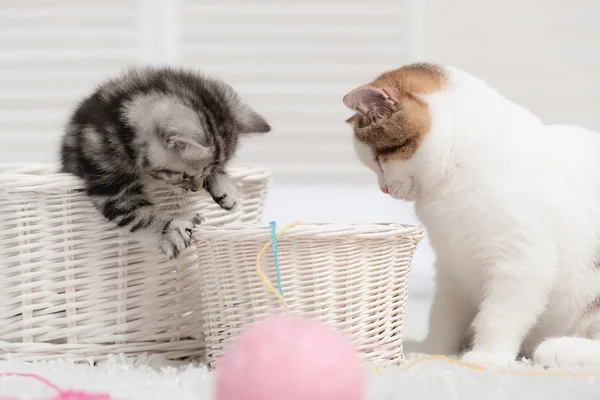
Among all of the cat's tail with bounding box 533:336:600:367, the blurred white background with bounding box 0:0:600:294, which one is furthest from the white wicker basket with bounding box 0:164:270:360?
the blurred white background with bounding box 0:0:600:294

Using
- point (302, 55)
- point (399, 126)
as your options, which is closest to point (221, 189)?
point (399, 126)

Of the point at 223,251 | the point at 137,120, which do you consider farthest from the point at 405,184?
the point at 137,120

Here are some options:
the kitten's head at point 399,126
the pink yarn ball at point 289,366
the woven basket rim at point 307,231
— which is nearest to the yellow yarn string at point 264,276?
the woven basket rim at point 307,231

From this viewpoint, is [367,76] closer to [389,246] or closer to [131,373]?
[389,246]

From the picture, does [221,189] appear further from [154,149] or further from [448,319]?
[448,319]

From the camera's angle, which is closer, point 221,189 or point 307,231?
point 307,231

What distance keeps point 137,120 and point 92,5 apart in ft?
5.37

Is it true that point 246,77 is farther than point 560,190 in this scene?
Yes

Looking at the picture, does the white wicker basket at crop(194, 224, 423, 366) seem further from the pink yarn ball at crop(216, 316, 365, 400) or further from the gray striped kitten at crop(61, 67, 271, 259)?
the pink yarn ball at crop(216, 316, 365, 400)

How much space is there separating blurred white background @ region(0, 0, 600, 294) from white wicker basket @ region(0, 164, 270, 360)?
144 centimetres

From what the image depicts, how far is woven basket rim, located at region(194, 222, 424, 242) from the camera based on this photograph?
1226 millimetres

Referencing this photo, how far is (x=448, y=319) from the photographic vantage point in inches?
62.3

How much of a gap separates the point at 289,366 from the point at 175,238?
0.69m

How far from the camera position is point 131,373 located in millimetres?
1272
